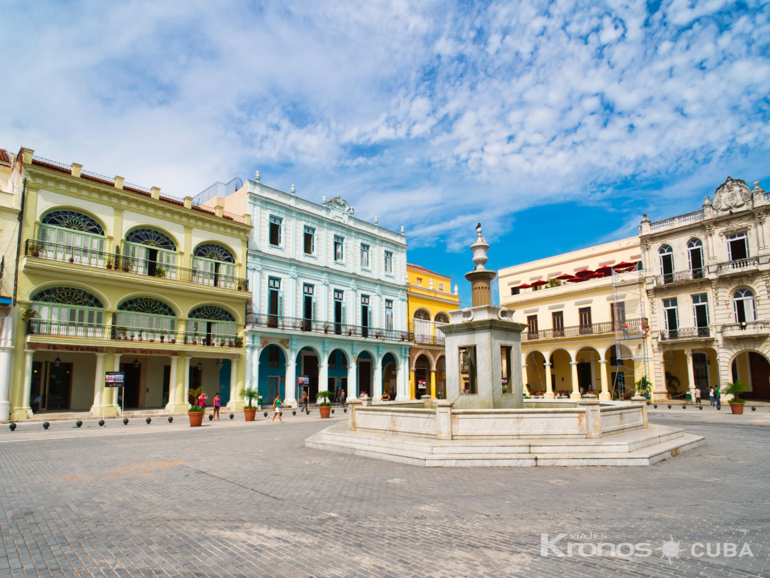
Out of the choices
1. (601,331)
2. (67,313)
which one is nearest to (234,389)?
(67,313)

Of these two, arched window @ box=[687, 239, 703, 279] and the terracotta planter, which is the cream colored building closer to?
arched window @ box=[687, 239, 703, 279]

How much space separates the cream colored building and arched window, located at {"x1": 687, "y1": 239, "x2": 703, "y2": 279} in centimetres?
328

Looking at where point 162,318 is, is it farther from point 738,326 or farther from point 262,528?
point 738,326

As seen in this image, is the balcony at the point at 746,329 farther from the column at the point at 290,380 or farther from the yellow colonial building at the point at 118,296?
the yellow colonial building at the point at 118,296

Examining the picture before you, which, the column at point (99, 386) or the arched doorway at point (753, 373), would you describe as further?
the arched doorway at point (753, 373)

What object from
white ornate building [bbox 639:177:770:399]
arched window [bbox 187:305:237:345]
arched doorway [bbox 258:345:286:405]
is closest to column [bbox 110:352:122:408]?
arched window [bbox 187:305:237:345]

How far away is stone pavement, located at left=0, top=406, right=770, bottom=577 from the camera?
469 cm

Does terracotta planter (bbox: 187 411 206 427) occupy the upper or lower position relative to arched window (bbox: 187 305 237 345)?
lower

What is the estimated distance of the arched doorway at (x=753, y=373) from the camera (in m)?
31.3

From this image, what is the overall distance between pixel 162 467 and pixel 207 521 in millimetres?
4456

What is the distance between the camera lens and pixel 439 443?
10352mm

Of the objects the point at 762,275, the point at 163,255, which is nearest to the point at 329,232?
the point at 163,255

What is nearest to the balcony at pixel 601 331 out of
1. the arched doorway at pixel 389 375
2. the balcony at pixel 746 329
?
the balcony at pixel 746 329

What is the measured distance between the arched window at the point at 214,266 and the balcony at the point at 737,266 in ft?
98.1
